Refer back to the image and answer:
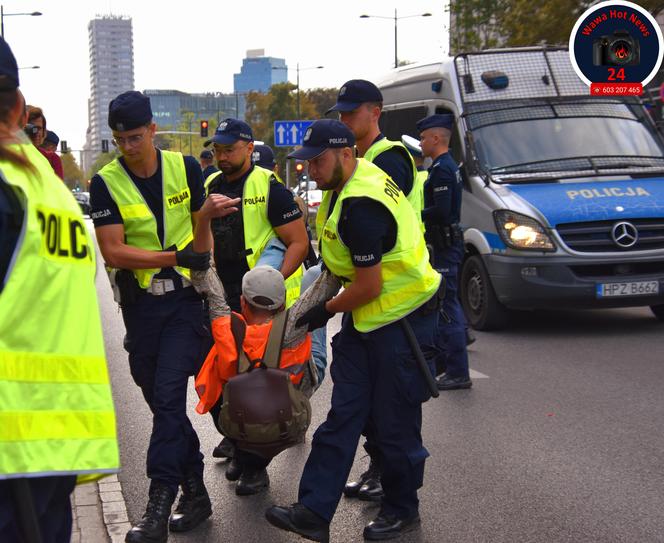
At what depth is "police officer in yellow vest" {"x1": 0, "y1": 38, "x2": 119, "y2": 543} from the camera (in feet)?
7.90

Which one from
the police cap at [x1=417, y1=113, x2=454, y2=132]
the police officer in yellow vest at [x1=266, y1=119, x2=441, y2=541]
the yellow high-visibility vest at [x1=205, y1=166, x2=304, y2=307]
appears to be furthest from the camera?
the police cap at [x1=417, y1=113, x2=454, y2=132]

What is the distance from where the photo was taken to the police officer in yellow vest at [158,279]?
486 cm

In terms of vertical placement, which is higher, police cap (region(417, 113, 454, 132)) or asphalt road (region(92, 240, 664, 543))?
police cap (region(417, 113, 454, 132))

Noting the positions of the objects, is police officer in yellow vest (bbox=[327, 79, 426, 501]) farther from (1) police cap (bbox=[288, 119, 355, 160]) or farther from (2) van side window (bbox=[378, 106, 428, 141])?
(2) van side window (bbox=[378, 106, 428, 141])

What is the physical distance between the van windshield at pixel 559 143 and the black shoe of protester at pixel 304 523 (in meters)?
6.61

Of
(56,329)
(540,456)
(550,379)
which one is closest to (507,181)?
(550,379)

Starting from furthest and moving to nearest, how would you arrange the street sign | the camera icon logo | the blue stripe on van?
the street sign, the camera icon logo, the blue stripe on van

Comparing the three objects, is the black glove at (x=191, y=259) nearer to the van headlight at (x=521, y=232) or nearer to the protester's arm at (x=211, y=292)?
the protester's arm at (x=211, y=292)

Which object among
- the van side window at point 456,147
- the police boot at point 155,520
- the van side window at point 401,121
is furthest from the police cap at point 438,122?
the police boot at point 155,520

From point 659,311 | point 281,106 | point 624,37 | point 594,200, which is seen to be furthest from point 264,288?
point 281,106

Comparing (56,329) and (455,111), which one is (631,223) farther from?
(56,329)

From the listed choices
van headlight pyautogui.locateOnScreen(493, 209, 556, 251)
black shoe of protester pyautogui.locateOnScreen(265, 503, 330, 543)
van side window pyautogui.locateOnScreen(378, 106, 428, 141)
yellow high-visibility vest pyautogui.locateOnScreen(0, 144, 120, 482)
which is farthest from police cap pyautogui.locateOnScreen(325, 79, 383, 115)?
van side window pyautogui.locateOnScreen(378, 106, 428, 141)

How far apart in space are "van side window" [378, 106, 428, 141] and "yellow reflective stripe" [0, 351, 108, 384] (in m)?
9.66

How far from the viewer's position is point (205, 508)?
5145mm
